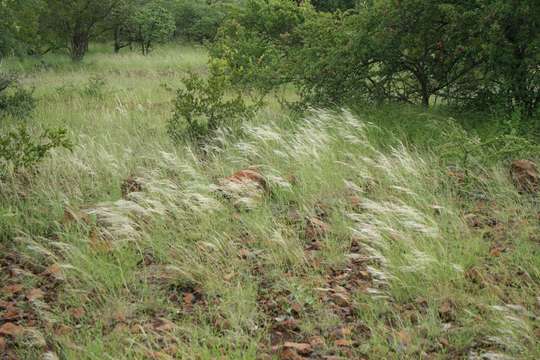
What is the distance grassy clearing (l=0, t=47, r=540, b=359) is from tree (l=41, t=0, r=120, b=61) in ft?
48.0

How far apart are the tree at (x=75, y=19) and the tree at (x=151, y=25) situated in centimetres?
187

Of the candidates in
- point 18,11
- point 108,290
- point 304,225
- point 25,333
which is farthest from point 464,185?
point 18,11

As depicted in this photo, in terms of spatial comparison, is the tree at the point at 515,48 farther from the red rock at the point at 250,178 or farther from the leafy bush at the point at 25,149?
the leafy bush at the point at 25,149

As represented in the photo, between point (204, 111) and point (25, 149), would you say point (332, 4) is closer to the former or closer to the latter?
point (204, 111)

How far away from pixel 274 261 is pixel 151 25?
20.3 metres

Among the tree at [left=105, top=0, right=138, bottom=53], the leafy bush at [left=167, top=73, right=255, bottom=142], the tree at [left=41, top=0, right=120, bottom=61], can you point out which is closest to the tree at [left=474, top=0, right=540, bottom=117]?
the leafy bush at [left=167, top=73, right=255, bottom=142]

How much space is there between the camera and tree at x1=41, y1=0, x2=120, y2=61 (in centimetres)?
1892

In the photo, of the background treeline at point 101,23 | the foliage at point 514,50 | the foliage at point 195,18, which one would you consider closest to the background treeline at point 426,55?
the foliage at point 514,50

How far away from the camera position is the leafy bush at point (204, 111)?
765 cm

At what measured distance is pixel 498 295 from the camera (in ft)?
11.6

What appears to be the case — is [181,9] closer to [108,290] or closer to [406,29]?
[406,29]

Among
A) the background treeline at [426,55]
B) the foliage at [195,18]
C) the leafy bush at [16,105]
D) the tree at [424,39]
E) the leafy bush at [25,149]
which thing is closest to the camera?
the leafy bush at [25,149]

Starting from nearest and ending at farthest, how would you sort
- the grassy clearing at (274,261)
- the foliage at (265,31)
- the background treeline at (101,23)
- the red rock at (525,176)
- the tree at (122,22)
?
the grassy clearing at (274,261)
the red rock at (525,176)
the foliage at (265,31)
the background treeline at (101,23)
the tree at (122,22)

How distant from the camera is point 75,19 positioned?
19.4m
